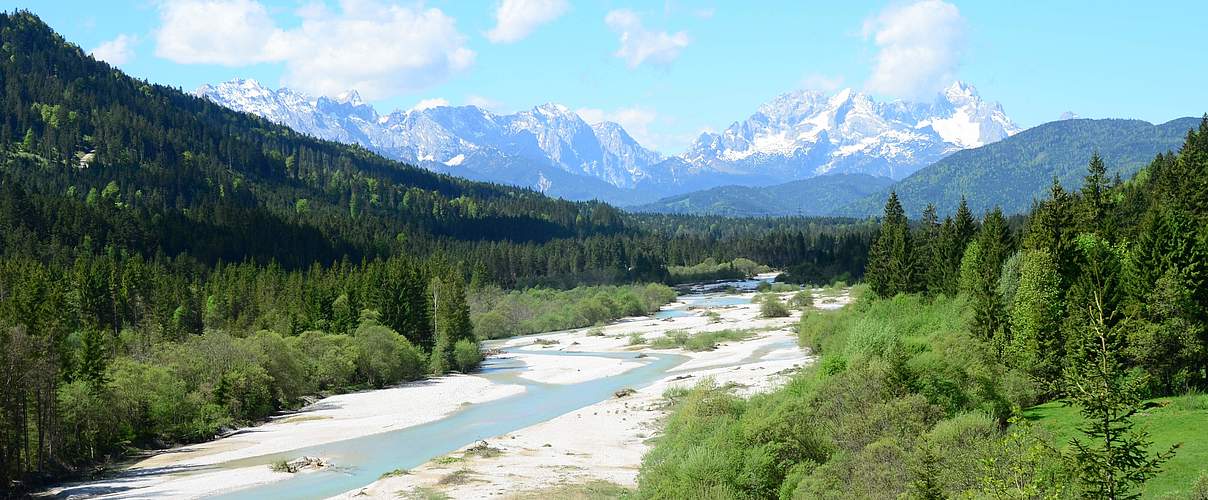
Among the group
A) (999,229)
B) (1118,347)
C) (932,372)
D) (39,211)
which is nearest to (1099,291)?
(1118,347)

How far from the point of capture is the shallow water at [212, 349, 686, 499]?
4891 centimetres

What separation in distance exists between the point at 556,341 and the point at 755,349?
1425 inches

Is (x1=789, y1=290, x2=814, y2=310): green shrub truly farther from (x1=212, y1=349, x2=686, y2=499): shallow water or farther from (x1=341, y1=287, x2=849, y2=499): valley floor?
(x1=212, y1=349, x2=686, y2=499): shallow water

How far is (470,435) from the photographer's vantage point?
64438 mm

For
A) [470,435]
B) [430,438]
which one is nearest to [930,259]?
[470,435]

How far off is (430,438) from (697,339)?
6197 cm

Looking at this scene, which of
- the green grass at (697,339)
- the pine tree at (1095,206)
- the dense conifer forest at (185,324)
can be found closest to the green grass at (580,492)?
the dense conifer forest at (185,324)

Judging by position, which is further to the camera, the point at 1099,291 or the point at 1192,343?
the point at 1099,291

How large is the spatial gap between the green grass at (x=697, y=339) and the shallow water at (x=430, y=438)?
20.1m

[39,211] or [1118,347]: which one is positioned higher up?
[39,211]

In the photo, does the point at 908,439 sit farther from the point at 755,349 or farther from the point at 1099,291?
the point at 755,349

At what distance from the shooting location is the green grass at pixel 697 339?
118688 millimetres

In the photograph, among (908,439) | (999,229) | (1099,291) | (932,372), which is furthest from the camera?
(999,229)

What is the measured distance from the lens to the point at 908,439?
3206cm
